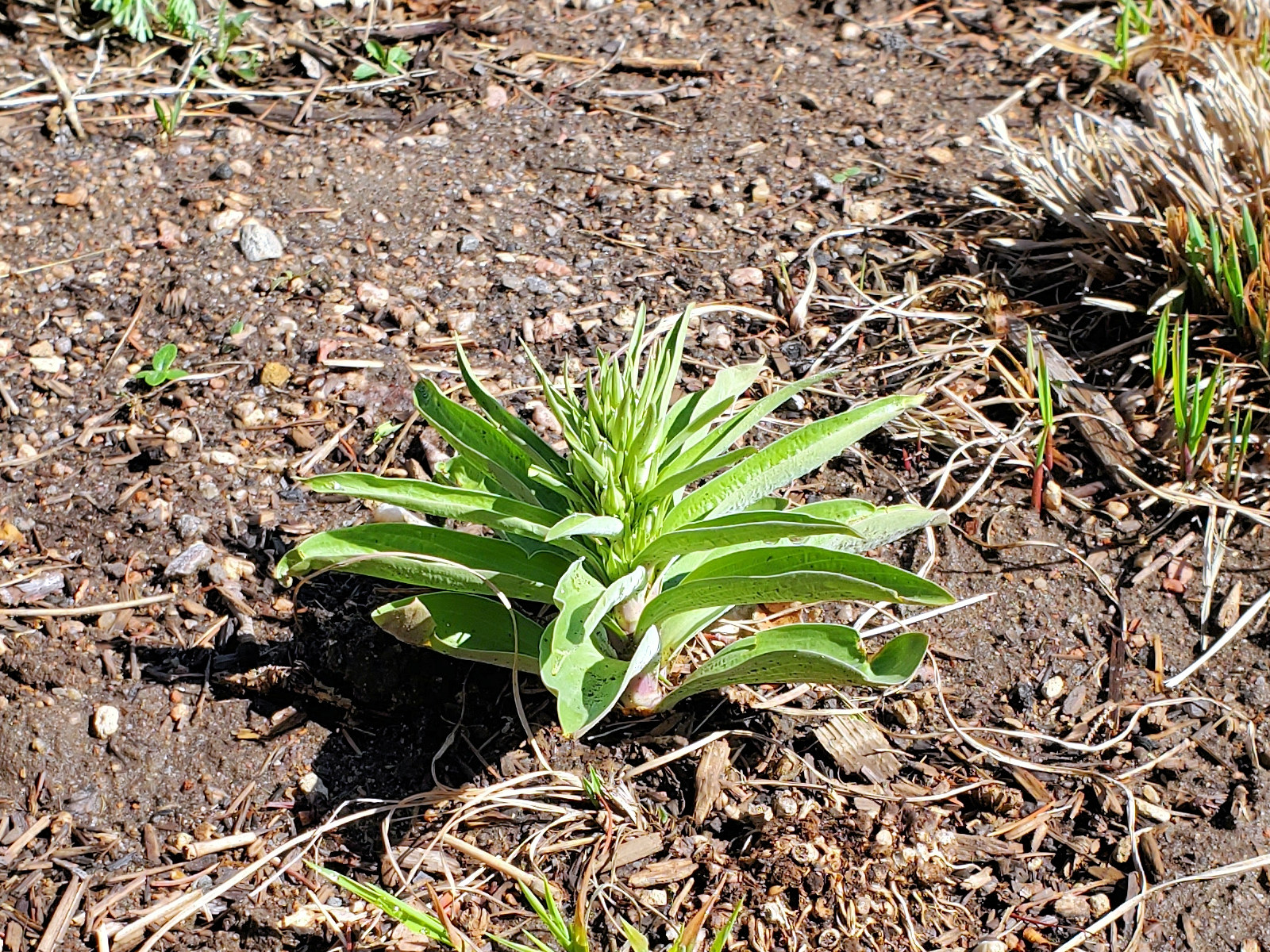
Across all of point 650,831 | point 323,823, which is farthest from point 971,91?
point 323,823

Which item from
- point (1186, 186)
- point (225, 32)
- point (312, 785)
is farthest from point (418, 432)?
point (1186, 186)

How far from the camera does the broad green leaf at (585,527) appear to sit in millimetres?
1601

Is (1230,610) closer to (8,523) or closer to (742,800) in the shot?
(742,800)

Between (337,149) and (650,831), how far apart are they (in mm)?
2328

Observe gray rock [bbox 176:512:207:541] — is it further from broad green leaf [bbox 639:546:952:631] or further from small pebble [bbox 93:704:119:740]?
broad green leaf [bbox 639:546:952:631]

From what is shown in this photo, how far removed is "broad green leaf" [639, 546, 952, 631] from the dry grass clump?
59.1 inches

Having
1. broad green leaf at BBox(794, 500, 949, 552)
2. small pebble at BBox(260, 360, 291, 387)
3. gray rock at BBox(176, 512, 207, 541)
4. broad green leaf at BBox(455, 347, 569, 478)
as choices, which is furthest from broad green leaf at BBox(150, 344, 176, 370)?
broad green leaf at BBox(794, 500, 949, 552)

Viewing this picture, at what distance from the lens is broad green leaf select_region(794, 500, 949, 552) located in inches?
78.0

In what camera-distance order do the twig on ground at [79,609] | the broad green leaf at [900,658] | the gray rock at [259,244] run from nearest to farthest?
1. the broad green leaf at [900,658]
2. the twig on ground at [79,609]
3. the gray rock at [259,244]

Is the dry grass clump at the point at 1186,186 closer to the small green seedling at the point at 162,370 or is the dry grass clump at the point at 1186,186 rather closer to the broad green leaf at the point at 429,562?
the broad green leaf at the point at 429,562

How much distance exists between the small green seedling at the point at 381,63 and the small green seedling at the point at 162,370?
132 cm

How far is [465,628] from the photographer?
200 cm

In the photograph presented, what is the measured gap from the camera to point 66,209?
316cm

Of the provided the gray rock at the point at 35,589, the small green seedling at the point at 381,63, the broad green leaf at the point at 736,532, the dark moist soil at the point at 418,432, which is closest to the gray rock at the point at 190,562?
the dark moist soil at the point at 418,432
